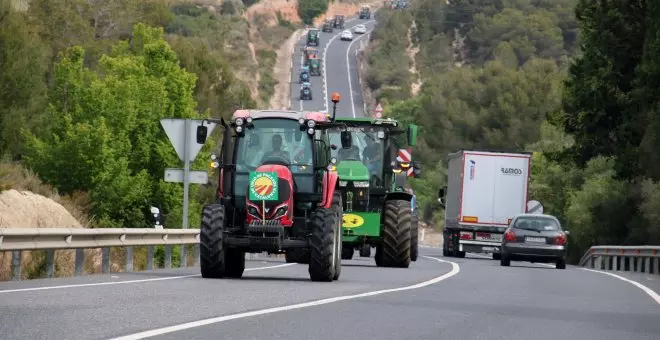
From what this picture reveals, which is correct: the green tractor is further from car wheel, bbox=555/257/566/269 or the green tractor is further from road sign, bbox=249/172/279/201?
road sign, bbox=249/172/279/201

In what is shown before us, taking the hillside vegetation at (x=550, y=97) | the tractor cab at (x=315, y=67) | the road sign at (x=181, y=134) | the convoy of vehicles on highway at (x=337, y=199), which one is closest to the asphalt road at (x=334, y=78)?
the tractor cab at (x=315, y=67)

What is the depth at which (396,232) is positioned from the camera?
31.0 m

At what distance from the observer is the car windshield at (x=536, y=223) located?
39250 millimetres

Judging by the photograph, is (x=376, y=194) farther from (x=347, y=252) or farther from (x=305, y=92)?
(x=305, y=92)

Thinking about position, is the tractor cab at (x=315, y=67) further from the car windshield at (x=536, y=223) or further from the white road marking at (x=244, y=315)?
the white road marking at (x=244, y=315)

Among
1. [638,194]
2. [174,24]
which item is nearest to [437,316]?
[638,194]

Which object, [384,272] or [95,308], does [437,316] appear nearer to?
[95,308]

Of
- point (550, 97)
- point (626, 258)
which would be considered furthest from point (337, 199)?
point (550, 97)

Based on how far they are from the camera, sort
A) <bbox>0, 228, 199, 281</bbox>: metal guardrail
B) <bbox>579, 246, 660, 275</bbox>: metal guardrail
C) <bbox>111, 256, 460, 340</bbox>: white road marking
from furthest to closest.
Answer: <bbox>579, 246, 660, 275</bbox>: metal guardrail < <bbox>0, 228, 199, 281</bbox>: metal guardrail < <bbox>111, 256, 460, 340</bbox>: white road marking

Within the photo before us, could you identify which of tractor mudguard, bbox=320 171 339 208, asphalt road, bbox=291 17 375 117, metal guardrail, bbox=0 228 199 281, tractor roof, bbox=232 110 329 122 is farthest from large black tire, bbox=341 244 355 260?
asphalt road, bbox=291 17 375 117

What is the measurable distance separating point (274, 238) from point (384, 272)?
5910 mm

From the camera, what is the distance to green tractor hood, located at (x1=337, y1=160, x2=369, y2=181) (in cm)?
3159

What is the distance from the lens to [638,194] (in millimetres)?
53844

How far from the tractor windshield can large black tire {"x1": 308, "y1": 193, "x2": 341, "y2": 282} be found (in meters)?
1.14
